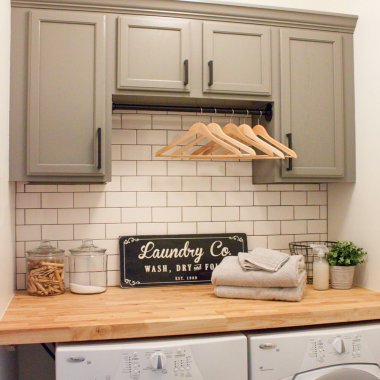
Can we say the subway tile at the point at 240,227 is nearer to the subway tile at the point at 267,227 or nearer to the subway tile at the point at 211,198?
the subway tile at the point at 267,227

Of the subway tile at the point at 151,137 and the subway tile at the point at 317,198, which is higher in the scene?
the subway tile at the point at 151,137

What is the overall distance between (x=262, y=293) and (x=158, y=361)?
0.66m

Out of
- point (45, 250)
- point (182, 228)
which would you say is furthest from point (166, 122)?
point (45, 250)

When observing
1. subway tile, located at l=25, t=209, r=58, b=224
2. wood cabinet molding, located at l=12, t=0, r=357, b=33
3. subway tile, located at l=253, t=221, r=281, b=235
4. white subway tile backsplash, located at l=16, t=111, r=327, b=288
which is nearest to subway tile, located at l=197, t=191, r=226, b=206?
white subway tile backsplash, located at l=16, t=111, r=327, b=288

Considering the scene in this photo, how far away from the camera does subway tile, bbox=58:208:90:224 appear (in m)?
2.58

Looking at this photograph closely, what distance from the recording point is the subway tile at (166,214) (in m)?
2.69

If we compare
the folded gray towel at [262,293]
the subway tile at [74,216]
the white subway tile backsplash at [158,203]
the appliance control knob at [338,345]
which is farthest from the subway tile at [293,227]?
the subway tile at [74,216]

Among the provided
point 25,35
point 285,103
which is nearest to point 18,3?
point 25,35

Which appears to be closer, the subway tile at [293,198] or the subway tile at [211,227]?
the subway tile at [211,227]

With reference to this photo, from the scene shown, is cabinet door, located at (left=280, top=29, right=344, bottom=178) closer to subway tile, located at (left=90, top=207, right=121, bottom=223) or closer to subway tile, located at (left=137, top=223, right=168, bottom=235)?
subway tile, located at (left=137, top=223, right=168, bottom=235)

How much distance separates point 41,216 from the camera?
2.55m

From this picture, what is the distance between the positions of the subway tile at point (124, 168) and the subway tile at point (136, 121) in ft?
0.66

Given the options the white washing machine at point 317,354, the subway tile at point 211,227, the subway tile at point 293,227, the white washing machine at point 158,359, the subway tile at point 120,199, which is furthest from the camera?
the subway tile at point 293,227

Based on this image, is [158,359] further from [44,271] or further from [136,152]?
[136,152]
